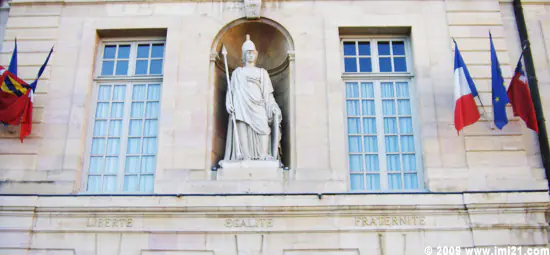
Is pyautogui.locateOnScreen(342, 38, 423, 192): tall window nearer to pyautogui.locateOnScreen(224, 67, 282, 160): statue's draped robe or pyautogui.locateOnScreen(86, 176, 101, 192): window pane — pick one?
pyautogui.locateOnScreen(224, 67, 282, 160): statue's draped robe

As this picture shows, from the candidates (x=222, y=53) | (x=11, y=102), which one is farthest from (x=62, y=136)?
(x=222, y=53)

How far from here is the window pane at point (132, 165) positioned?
1195 centimetres

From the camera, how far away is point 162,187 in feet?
37.1

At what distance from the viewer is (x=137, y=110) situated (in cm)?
1251

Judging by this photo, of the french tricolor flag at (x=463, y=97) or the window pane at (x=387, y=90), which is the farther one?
the window pane at (x=387, y=90)

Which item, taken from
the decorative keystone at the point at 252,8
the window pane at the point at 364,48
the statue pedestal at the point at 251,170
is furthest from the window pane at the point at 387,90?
the decorative keystone at the point at 252,8

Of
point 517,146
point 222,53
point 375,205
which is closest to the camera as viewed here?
point 375,205

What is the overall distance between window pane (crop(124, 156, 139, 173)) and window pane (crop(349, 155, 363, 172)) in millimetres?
4037

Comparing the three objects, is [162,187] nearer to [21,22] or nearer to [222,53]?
[222,53]

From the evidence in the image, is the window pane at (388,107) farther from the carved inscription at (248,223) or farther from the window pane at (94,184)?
the window pane at (94,184)

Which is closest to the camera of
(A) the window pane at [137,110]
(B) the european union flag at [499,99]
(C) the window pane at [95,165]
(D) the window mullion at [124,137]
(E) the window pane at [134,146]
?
(B) the european union flag at [499,99]

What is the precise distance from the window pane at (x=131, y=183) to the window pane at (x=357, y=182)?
4019 millimetres

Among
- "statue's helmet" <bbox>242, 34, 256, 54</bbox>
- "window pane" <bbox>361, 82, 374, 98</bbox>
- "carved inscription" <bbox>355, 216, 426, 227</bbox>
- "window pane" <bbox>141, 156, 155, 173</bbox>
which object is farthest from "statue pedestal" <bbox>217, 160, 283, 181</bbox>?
"statue's helmet" <bbox>242, 34, 256, 54</bbox>

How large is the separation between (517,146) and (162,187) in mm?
6476
